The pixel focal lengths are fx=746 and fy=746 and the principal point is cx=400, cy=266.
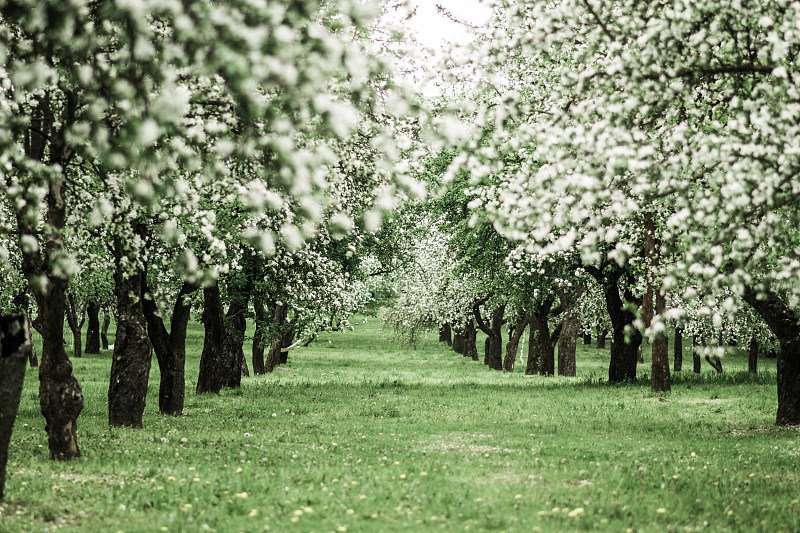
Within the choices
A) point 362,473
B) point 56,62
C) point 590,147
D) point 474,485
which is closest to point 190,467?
point 362,473

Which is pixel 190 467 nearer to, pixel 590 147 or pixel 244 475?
pixel 244 475

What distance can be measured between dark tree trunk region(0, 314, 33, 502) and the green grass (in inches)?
37.6

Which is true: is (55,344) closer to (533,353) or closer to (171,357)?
(171,357)

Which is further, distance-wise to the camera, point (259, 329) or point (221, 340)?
point (259, 329)

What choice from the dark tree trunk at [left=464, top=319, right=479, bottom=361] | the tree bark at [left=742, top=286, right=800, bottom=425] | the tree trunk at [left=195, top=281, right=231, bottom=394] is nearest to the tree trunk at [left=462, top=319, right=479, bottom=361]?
the dark tree trunk at [left=464, top=319, right=479, bottom=361]

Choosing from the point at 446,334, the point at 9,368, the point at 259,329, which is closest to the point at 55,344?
the point at 9,368

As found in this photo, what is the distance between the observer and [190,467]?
12219 millimetres

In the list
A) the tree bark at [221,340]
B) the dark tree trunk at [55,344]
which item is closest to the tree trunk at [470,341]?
the tree bark at [221,340]

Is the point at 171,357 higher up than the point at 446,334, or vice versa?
the point at 171,357

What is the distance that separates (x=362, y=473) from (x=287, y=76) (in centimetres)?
813

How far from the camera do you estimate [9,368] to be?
9.23 metres

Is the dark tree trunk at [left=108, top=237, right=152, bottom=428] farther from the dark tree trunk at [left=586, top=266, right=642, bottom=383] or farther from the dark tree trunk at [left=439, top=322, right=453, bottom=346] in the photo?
the dark tree trunk at [left=439, top=322, right=453, bottom=346]

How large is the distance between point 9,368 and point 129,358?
702 centimetres

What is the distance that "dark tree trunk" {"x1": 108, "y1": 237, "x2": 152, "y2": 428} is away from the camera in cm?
1577
